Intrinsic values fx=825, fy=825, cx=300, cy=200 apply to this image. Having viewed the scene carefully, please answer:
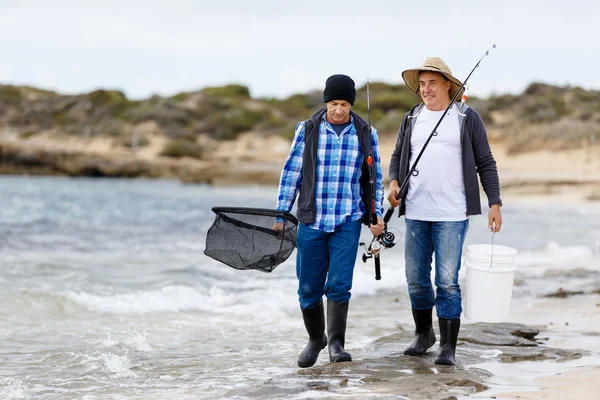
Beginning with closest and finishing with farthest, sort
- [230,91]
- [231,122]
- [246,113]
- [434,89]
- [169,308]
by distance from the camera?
[434,89], [169,308], [231,122], [246,113], [230,91]

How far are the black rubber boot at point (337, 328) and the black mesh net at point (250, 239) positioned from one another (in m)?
0.41

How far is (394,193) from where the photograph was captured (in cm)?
482

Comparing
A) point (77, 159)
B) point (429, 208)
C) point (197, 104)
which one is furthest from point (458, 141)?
point (197, 104)

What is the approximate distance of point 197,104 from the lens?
5594 centimetres

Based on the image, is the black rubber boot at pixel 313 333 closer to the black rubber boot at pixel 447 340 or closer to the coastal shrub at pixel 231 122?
the black rubber boot at pixel 447 340

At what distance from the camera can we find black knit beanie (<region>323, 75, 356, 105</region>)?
4.58 metres

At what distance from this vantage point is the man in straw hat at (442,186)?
15.4 ft

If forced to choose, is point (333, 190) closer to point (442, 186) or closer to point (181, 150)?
point (442, 186)

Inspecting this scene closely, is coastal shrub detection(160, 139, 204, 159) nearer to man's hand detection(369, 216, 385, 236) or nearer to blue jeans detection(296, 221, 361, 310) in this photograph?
blue jeans detection(296, 221, 361, 310)

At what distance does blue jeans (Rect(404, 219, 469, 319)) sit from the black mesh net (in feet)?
2.37

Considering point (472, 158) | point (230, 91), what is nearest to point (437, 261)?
point (472, 158)

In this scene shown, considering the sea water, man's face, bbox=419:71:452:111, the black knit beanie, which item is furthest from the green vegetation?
the black knit beanie

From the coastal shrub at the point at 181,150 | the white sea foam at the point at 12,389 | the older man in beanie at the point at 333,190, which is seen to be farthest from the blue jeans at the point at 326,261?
the coastal shrub at the point at 181,150

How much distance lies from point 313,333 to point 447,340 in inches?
31.2
